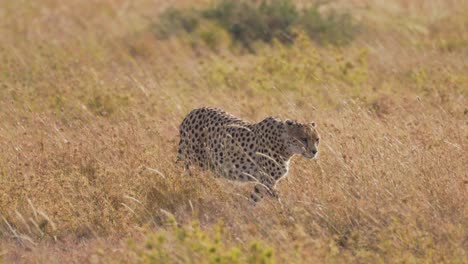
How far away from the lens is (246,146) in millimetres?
6902

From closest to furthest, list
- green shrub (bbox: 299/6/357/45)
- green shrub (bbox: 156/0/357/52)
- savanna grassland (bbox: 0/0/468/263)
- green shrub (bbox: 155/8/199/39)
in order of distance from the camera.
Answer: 1. savanna grassland (bbox: 0/0/468/263)
2. green shrub (bbox: 299/6/357/45)
3. green shrub (bbox: 156/0/357/52)
4. green shrub (bbox: 155/8/199/39)

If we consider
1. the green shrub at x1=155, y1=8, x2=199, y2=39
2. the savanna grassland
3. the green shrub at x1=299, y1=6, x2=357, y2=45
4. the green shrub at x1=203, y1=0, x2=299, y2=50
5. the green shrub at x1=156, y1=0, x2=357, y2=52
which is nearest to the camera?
the savanna grassland

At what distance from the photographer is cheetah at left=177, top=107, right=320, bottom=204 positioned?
656 centimetres

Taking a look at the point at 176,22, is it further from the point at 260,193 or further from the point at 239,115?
the point at 260,193

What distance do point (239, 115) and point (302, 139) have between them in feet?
9.62

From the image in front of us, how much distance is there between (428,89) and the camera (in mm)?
9594

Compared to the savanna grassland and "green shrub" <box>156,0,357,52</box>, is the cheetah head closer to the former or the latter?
the savanna grassland

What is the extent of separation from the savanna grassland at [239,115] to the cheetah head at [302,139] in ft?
0.70

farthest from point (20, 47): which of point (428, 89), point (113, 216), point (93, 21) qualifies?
point (113, 216)

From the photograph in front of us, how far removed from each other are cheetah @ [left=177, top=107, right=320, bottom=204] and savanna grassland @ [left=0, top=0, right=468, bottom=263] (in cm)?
18

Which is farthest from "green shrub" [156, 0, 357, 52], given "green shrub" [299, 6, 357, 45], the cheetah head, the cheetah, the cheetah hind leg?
the cheetah hind leg

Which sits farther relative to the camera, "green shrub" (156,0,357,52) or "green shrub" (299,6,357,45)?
"green shrub" (156,0,357,52)

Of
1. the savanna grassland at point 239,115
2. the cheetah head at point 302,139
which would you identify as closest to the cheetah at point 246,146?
the cheetah head at point 302,139

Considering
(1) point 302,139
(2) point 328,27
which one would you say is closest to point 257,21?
(2) point 328,27
